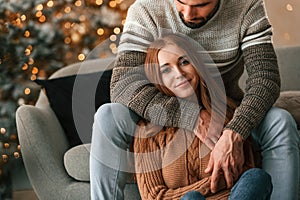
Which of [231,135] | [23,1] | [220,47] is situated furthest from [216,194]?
[23,1]

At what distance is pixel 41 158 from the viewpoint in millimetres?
2127

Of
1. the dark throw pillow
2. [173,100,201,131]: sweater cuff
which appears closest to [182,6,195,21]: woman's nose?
[173,100,201,131]: sweater cuff

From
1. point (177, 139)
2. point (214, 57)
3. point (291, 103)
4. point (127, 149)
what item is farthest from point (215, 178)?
point (291, 103)

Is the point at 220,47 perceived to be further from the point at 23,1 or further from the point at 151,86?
the point at 23,1

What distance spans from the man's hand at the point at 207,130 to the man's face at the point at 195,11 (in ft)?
0.89

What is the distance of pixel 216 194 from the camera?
1.60 m

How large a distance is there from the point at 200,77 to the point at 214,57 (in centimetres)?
10

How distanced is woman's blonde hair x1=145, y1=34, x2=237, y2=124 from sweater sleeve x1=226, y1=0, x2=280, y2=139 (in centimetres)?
6

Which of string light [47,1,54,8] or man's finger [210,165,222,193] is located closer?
man's finger [210,165,222,193]

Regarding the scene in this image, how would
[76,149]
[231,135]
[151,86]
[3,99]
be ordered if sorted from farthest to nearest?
[3,99], [76,149], [151,86], [231,135]

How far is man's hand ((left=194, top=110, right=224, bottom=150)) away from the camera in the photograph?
1.61 meters

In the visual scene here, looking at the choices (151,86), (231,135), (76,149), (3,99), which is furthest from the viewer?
(3,99)

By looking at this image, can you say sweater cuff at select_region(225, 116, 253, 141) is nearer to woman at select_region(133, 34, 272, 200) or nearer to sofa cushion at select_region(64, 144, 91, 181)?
woman at select_region(133, 34, 272, 200)

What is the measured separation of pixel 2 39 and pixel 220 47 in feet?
5.13
